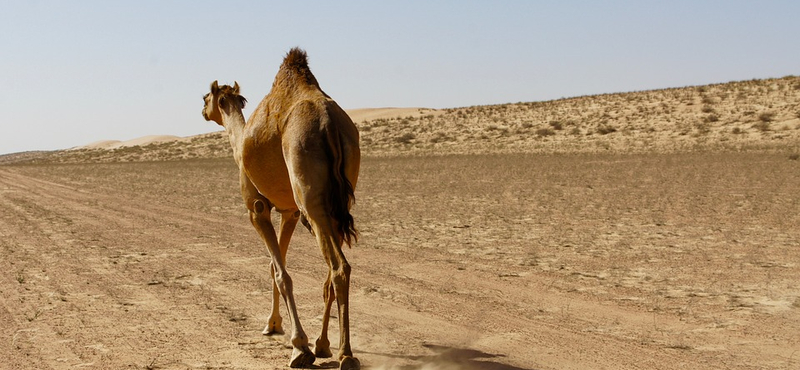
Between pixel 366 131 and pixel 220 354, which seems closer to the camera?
pixel 220 354

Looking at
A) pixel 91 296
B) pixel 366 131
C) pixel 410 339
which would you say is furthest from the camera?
pixel 366 131

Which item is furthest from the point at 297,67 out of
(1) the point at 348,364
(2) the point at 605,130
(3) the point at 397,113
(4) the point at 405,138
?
(3) the point at 397,113

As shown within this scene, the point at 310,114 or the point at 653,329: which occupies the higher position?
the point at 310,114

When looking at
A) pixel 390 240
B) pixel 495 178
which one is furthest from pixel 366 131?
pixel 390 240

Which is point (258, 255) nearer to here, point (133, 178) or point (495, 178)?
point (495, 178)

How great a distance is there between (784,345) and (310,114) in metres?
4.48

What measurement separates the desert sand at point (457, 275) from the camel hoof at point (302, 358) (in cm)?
14

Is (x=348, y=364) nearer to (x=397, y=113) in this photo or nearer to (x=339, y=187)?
(x=339, y=187)

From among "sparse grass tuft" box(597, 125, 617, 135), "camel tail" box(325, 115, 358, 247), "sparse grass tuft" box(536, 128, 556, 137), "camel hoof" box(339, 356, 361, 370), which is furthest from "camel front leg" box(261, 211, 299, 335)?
"sparse grass tuft" box(536, 128, 556, 137)

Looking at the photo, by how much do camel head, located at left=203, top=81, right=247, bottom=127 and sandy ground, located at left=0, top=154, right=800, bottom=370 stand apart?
2.09 m

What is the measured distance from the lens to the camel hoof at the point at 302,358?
670 cm

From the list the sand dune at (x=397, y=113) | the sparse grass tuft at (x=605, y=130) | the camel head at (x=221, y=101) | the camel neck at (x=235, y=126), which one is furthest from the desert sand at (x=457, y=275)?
the sand dune at (x=397, y=113)

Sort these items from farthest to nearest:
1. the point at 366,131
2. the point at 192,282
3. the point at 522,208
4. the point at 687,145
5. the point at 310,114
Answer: the point at 366,131 → the point at 687,145 → the point at 522,208 → the point at 192,282 → the point at 310,114

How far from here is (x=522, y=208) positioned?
731 inches
